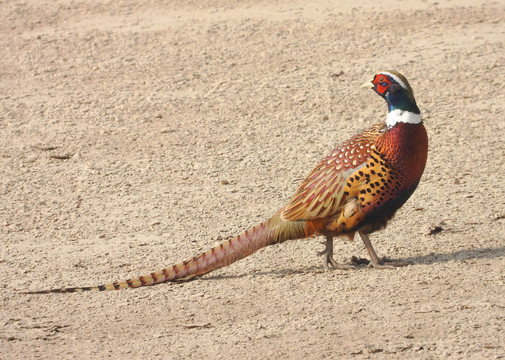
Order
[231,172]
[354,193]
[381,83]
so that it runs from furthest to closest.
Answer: [231,172], [381,83], [354,193]

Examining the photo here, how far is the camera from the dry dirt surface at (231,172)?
5105 millimetres

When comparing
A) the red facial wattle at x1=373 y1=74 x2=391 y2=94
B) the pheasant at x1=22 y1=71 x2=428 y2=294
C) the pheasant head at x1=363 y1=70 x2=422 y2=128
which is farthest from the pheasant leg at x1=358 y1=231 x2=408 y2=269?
the red facial wattle at x1=373 y1=74 x2=391 y2=94

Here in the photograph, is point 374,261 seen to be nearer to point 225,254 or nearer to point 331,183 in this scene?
point 331,183

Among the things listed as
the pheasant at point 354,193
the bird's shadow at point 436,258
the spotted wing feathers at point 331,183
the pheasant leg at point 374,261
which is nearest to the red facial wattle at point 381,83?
the pheasant at point 354,193

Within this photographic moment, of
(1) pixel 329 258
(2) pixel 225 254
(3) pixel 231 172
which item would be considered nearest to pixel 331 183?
(1) pixel 329 258

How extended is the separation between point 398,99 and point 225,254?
1.42 metres

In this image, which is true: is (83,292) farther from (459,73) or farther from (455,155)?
(459,73)

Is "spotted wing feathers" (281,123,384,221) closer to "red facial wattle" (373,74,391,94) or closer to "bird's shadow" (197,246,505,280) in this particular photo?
"red facial wattle" (373,74,391,94)

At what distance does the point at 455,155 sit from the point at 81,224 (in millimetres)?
3059

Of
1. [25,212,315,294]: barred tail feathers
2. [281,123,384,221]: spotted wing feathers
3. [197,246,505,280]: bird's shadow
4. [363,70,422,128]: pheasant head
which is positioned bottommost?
[197,246,505,280]: bird's shadow

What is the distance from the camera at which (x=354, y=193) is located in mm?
5574

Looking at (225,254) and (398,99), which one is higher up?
(398,99)

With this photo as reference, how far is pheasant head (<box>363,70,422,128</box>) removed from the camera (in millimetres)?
5590

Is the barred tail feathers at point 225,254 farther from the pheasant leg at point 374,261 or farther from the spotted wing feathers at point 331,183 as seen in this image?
the pheasant leg at point 374,261
